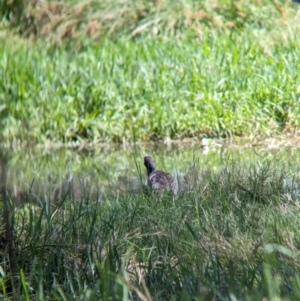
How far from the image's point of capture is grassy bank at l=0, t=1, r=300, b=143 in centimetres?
920

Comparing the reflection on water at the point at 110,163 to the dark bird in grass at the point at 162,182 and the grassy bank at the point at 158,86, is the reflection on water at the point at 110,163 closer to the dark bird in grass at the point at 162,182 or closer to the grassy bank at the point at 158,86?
the dark bird in grass at the point at 162,182

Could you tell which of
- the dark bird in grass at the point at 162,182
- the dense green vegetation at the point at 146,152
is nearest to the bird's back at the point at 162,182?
the dark bird in grass at the point at 162,182

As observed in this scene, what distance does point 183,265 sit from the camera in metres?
3.55

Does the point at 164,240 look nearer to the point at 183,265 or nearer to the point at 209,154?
the point at 183,265

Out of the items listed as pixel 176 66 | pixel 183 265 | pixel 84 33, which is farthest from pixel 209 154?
pixel 84 33

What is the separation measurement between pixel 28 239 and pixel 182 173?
234 cm

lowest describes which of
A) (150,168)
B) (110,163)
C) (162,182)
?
(110,163)

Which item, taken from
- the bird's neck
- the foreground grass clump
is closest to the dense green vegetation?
the foreground grass clump

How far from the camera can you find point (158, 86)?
9719 millimetres

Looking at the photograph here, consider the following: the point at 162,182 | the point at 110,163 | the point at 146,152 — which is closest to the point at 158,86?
the point at 146,152

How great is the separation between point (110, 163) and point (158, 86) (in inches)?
82.8

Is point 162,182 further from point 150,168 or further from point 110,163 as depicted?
point 110,163

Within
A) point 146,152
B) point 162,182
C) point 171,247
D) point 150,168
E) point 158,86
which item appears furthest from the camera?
point 158,86

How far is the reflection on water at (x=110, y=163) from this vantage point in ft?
20.2
